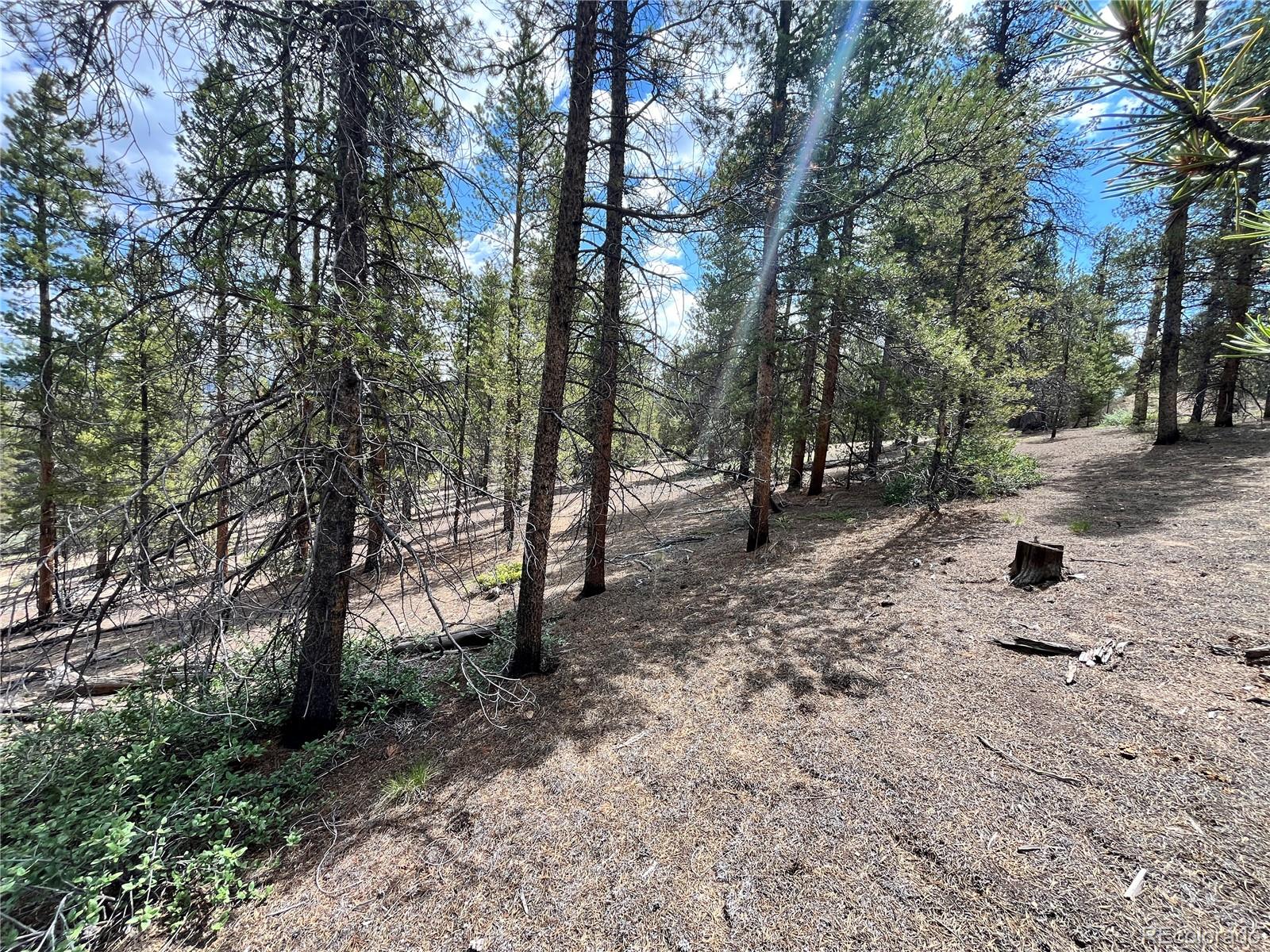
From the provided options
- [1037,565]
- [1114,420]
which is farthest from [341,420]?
[1114,420]

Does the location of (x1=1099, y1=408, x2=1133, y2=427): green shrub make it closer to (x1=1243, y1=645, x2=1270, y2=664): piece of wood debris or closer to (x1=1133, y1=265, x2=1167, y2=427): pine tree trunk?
(x1=1133, y1=265, x2=1167, y2=427): pine tree trunk

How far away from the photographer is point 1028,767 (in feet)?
9.10

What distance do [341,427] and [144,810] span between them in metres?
2.85

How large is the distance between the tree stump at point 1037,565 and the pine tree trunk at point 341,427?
22.1 ft

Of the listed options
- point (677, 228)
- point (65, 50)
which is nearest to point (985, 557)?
point (677, 228)

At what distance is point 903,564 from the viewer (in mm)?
6379

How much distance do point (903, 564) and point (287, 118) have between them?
27.1 ft

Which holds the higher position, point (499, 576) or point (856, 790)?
point (856, 790)

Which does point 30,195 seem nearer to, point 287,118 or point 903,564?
point 287,118

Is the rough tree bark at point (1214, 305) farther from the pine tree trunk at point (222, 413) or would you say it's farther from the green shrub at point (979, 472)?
the pine tree trunk at point (222, 413)

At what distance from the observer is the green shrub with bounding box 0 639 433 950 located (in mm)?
2395

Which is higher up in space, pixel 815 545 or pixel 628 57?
pixel 628 57

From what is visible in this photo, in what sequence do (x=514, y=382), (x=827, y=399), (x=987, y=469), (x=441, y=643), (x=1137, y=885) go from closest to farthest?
(x=1137, y=885)
(x=441, y=643)
(x=987, y=469)
(x=827, y=399)
(x=514, y=382)

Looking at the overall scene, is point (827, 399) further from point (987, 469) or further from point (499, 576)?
point (499, 576)
